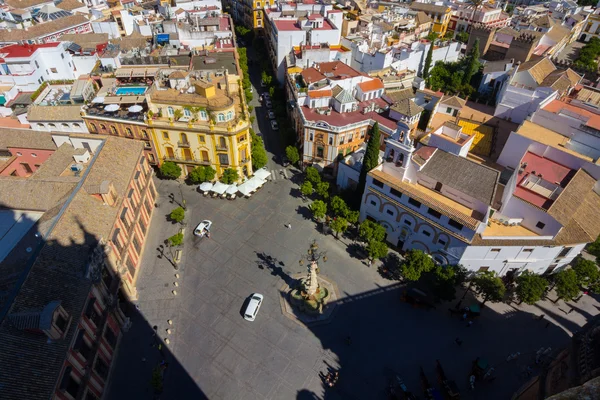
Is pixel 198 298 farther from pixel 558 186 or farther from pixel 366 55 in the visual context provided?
pixel 366 55

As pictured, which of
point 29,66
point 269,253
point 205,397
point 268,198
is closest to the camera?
point 205,397

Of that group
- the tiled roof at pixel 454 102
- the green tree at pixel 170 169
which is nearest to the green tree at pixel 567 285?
the tiled roof at pixel 454 102

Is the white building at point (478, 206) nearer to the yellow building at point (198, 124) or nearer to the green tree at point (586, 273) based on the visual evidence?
the green tree at point (586, 273)

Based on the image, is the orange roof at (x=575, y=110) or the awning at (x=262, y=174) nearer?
the orange roof at (x=575, y=110)

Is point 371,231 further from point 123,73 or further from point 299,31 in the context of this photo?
point 299,31

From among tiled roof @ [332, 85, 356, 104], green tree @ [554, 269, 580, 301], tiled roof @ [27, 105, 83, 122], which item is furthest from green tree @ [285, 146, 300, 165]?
green tree @ [554, 269, 580, 301]

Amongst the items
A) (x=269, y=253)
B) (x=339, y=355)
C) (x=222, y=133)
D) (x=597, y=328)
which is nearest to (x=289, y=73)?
(x=222, y=133)
